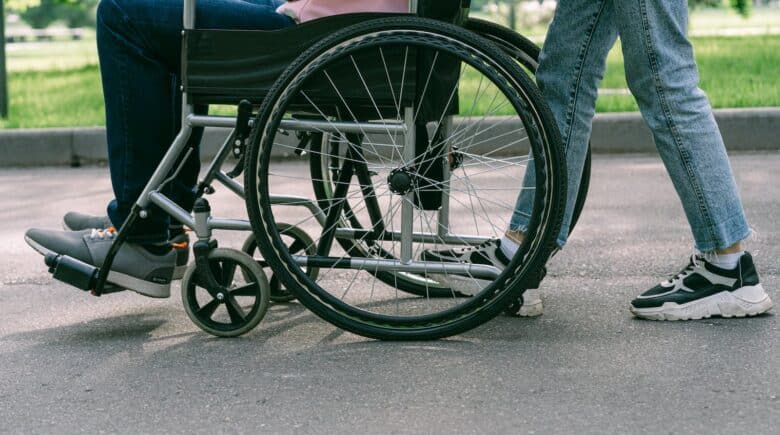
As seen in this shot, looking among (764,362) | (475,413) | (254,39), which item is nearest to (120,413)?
(475,413)

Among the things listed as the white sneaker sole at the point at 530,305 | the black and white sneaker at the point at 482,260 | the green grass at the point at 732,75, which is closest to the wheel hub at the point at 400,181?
the black and white sneaker at the point at 482,260

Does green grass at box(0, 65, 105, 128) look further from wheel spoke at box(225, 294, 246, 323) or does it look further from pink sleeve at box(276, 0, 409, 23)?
pink sleeve at box(276, 0, 409, 23)

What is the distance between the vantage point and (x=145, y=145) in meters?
3.10

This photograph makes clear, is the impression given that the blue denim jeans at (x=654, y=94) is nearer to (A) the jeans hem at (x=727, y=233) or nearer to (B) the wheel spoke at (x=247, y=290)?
(A) the jeans hem at (x=727, y=233)

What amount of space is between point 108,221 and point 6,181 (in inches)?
112

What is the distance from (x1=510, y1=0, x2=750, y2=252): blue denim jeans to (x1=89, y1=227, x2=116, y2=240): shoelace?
43.0 inches

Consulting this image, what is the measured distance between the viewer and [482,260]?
3.23 metres

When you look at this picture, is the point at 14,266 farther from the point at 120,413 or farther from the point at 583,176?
the point at 583,176

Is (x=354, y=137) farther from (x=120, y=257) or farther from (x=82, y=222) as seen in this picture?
(x=82, y=222)

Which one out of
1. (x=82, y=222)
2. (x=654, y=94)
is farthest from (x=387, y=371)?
(x=82, y=222)

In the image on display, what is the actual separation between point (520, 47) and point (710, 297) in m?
0.89

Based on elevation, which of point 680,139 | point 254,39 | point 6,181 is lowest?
point 6,181

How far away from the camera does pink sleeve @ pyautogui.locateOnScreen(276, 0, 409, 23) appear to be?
9.54 feet

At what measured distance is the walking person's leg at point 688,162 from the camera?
9.82 ft
